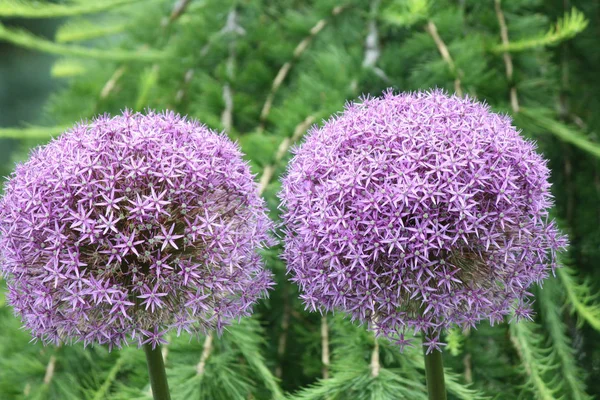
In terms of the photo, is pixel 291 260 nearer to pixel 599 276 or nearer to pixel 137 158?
pixel 137 158

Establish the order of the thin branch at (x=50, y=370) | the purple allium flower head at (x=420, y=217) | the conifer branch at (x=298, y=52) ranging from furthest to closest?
1. the conifer branch at (x=298, y=52)
2. the thin branch at (x=50, y=370)
3. the purple allium flower head at (x=420, y=217)

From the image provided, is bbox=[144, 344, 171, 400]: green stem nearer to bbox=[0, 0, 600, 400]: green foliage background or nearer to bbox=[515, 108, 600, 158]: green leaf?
bbox=[0, 0, 600, 400]: green foliage background

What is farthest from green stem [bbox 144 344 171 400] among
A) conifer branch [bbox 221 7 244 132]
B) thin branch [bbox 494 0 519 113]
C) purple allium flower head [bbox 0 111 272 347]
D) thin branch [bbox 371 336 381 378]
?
thin branch [bbox 494 0 519 113]

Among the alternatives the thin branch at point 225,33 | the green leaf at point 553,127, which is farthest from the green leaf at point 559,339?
the thin branch at point 225,33

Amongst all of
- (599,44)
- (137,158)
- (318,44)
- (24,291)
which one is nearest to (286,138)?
(318,44)

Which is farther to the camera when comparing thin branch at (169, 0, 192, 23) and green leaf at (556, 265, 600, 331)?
thin branch at (169, 0, 192, 23)

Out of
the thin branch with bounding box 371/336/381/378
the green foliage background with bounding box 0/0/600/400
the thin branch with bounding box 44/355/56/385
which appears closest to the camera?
the thin branch with bounding box 371/336/381/378

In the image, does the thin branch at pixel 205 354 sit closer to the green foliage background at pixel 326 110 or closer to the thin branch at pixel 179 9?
the green foliage background at pixel 326 110
